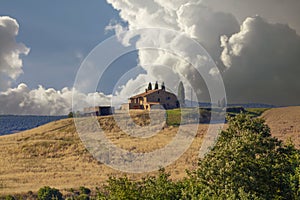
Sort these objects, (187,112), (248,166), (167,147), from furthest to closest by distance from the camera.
→ (187,112) → (167,147) → (248,166)

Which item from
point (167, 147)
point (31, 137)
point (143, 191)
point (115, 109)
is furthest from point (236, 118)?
point (115, 109)

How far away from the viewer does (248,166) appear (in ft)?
109

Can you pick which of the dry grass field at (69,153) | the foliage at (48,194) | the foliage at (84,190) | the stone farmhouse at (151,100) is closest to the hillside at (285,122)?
the dry grass field at (69,153)

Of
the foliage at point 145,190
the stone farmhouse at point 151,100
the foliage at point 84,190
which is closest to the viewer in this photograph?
→ the foliage at point 145,190

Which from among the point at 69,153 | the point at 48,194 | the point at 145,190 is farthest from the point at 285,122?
the point at 145,190

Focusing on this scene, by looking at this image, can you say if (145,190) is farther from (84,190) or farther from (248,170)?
(84,190)

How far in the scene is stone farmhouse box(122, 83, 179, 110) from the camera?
18404 cm

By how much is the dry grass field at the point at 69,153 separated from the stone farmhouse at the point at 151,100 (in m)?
20.6

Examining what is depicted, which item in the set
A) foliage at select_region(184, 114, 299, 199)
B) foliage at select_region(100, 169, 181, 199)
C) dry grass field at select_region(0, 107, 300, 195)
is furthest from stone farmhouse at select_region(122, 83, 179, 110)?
foliage at select_region(184, 114, 299, 199)

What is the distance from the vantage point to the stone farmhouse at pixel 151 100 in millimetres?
184038

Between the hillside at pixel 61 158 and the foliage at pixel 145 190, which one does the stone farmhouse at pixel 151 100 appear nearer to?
the hillside at pixel 61 158

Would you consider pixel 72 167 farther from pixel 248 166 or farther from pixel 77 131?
pixel 248 166

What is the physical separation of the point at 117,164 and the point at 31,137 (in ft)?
181

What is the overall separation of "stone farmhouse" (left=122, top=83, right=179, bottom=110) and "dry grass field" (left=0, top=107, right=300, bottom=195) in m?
20.6
